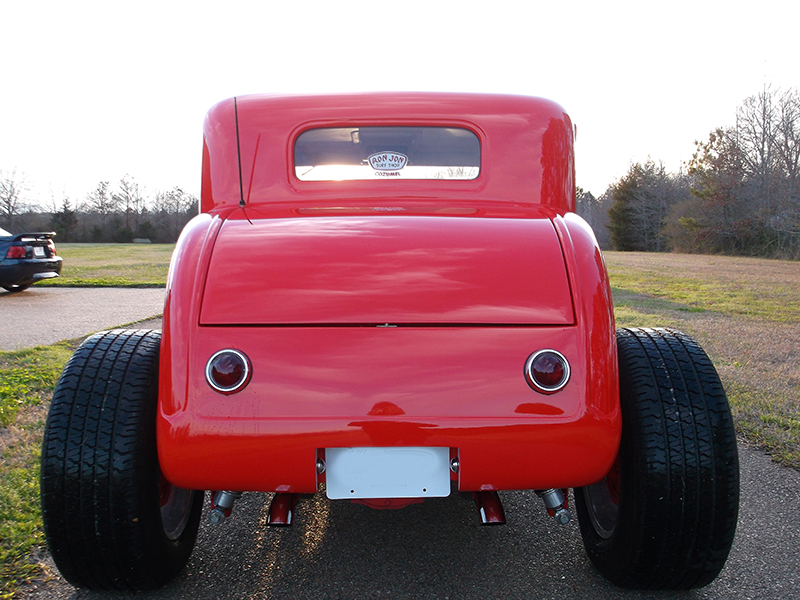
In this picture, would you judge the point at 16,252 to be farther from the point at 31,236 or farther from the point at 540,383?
the point at 540,383

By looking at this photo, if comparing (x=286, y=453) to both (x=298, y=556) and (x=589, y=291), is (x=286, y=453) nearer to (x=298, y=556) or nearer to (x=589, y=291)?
(x=298, y=556)

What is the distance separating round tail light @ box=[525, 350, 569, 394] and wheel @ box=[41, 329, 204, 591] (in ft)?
4.40

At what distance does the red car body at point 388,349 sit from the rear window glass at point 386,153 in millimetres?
713

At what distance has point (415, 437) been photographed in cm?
192

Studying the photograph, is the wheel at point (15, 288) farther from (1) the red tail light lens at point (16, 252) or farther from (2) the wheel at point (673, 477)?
(2) the wheel at point (673, 477)

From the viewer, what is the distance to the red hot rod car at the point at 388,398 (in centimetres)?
192

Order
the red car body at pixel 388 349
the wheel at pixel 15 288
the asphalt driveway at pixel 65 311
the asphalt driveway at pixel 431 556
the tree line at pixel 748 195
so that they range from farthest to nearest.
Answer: the tree line at pixel 748 195
the wheel at pixel 15 288
the asphalt driveway at pixel 65 311
the asphalt driveway at pixel 431 556
the red car body at pixel 388 349

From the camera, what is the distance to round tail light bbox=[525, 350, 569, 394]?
194 centimetres

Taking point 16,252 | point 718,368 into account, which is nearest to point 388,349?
point 718,368

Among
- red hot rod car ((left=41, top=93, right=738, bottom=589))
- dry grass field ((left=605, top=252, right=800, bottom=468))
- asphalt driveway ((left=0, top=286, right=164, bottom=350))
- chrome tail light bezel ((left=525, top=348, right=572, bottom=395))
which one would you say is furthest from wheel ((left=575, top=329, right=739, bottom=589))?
asphalt driveway ((left=0, top=286, right=164, bottom=350))

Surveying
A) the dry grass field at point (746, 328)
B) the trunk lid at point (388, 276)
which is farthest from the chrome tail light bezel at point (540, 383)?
the dry grass field at point (746, 328)

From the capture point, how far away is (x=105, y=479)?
205cm

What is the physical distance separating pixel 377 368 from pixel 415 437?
9.7 inches

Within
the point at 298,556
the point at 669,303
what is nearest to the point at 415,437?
the point at 298,556
